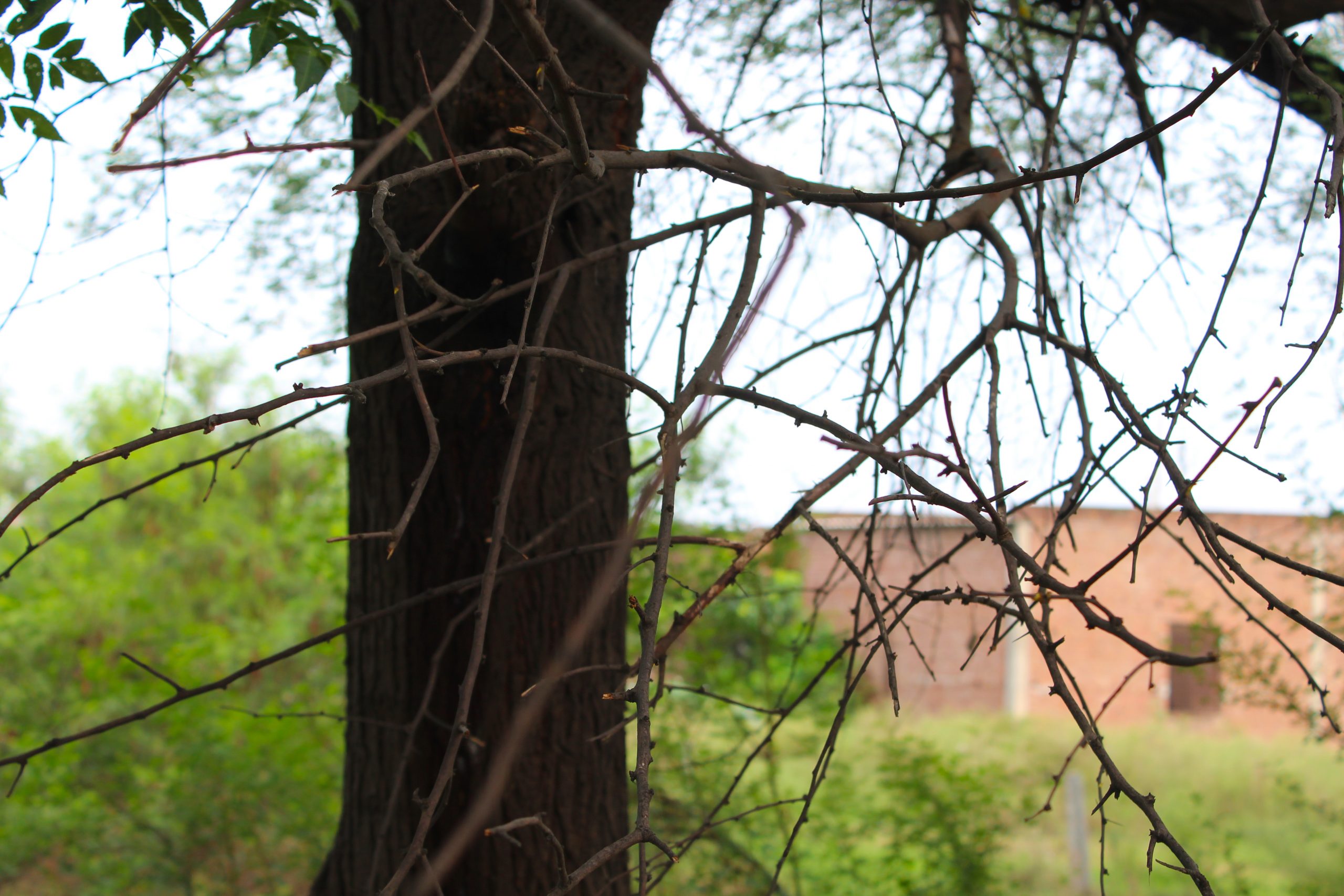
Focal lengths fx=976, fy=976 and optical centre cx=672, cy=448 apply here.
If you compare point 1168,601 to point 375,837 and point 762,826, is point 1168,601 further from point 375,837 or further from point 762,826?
point 375,837

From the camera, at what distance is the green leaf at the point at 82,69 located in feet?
4.15

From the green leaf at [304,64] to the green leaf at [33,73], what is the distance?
31 centimetres

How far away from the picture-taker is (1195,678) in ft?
11.7

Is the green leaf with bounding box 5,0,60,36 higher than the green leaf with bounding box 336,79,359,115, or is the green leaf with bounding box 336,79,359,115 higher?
the green leaf with bounding box 5,0,60,36

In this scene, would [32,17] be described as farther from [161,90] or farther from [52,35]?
[161,90]

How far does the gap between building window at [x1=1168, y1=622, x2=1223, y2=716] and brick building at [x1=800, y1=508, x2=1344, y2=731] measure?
0.05ft

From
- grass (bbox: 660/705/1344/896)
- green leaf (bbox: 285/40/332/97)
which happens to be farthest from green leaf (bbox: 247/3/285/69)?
grass (bbox: 660/705/1344/896)

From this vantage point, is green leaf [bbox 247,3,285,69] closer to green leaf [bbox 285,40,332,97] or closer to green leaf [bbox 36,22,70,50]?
green leaf [bbox 285,40,332,97]

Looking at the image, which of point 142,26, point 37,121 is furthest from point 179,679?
point 142,26

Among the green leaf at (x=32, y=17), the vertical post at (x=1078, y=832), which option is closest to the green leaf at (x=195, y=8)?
the green leaf at (x=32, y=17)

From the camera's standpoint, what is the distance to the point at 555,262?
1785 mm

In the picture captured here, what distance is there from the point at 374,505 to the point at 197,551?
6352 millimetres

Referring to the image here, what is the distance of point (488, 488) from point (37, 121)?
852 mm

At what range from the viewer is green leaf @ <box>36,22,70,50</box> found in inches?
49.2
